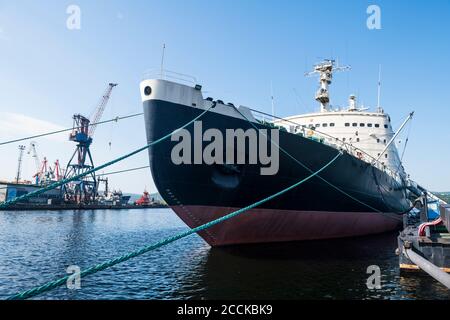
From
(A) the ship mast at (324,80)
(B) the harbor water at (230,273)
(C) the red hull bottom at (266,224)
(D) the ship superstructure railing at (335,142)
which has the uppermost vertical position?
(A) the ship mast at (324,80)

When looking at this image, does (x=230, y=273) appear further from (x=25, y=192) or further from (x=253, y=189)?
(x=25, y=192)

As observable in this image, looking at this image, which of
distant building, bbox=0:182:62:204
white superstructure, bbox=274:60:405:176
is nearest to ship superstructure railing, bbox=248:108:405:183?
white superstructure, bbox=274:60:405:176

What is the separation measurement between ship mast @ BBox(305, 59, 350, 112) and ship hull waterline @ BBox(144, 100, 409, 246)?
10.6 meters

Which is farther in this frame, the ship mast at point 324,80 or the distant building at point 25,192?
the distant building at point 25,192

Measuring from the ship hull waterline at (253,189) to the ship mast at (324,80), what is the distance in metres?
10.6

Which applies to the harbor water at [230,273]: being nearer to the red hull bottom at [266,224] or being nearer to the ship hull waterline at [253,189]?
the red hull bottom at [266,224]

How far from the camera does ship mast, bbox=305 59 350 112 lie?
→ 2831 cm

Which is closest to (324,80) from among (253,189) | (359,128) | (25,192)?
(359,128)

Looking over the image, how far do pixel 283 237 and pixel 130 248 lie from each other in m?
10.4

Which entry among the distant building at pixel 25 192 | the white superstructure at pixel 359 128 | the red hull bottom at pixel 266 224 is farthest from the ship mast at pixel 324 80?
the distant building at pixel 25 192

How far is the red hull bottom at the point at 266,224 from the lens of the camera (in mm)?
14117

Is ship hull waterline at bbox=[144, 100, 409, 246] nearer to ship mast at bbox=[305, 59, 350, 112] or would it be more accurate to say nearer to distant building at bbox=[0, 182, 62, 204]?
ship mast at bbox=[305, 59, 350, 112]
